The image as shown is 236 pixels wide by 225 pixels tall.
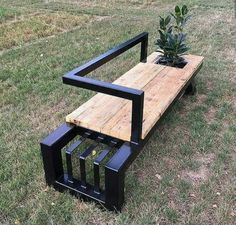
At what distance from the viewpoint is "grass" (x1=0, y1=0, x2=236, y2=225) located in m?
2.09

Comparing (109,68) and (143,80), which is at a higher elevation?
(143,80)

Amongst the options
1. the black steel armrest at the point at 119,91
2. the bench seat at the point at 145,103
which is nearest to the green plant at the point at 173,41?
the bench seat at the point at 145,103

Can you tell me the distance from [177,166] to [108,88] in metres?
0.90

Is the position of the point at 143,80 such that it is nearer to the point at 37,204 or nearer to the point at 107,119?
the point at 107,119

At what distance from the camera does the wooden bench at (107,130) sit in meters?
1.96

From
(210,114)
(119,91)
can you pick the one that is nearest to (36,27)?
(210,114)

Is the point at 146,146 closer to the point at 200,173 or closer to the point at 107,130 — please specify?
the point at 200,173

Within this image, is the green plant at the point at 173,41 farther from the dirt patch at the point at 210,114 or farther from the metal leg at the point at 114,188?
the metal leg at the point at 114,188

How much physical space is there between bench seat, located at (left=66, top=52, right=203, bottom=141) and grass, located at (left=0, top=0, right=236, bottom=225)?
15.9 inches

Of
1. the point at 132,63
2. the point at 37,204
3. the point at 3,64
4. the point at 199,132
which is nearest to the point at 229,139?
the point at 199,132

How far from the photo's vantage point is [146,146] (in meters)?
2.67

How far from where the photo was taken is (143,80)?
9.29ft

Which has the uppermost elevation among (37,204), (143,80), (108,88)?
(108,88)

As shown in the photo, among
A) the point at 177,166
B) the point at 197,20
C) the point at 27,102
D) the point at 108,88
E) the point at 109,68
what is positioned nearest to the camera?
the point at 108,88
